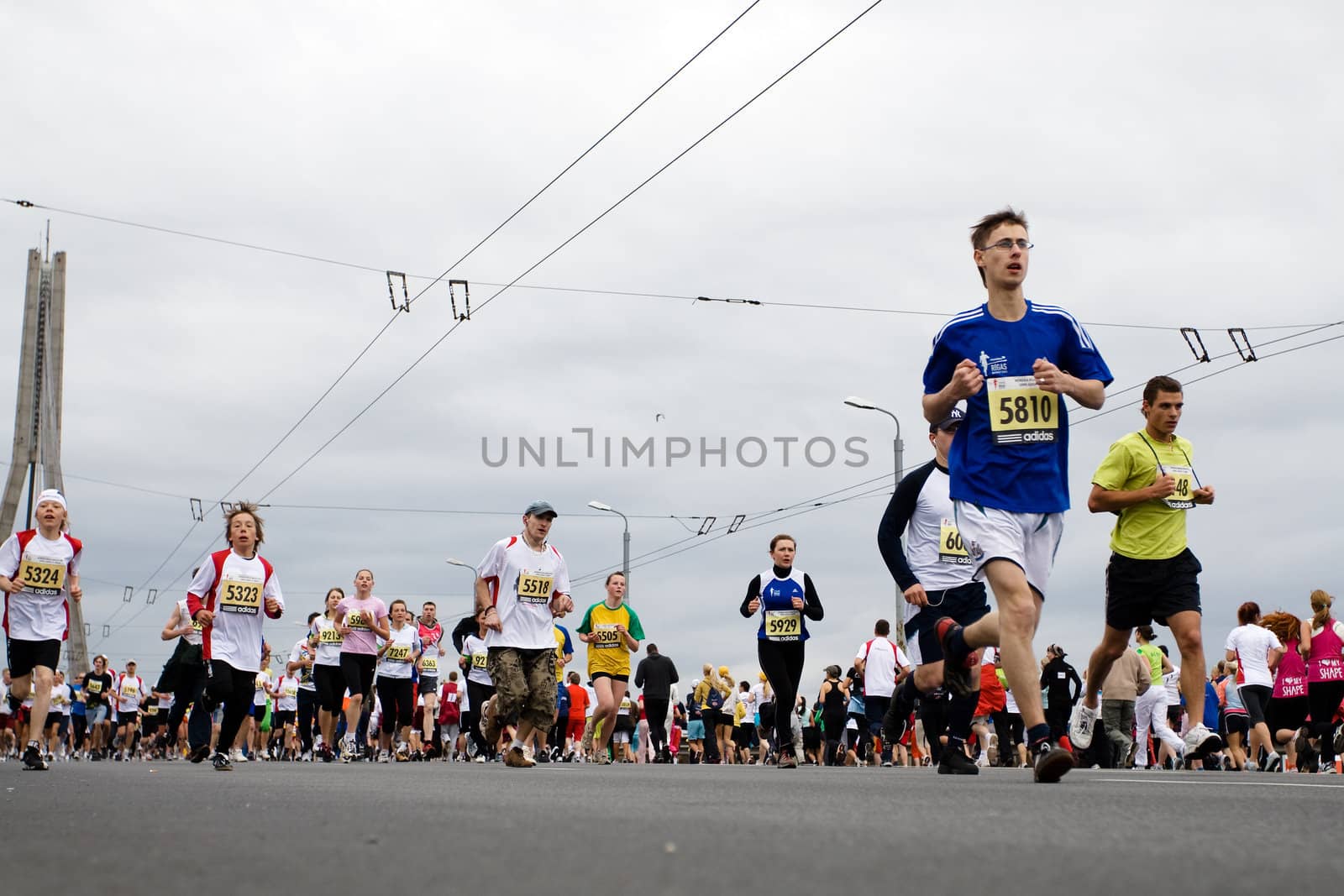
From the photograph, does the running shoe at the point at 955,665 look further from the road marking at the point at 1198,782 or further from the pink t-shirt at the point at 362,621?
the pink t-shirt at the point at 362,621

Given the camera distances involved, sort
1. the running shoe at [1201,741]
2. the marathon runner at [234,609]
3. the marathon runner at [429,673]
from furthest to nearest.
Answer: the marathon runner at [429,673]
the marathon runner at [234,609]
the running shoe at [1201,741]

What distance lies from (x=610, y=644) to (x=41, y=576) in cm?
731

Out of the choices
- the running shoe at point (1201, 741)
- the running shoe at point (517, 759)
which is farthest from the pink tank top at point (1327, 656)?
the running shoe at point (517, 759)

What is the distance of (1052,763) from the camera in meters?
6.93

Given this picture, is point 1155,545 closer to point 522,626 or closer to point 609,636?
point 522,626

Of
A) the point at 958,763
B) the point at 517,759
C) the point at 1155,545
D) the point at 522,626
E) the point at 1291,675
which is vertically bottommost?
the point at 517,759

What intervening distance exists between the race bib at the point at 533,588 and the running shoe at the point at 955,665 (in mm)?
4861

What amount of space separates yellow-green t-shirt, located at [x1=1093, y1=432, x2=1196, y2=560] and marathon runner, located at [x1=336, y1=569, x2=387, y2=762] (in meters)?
10.0

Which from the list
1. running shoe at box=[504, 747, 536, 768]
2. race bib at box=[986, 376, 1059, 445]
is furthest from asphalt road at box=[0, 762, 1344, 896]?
running shoe at box=[504, 747, 536, 768]

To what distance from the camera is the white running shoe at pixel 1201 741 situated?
29.3 feet

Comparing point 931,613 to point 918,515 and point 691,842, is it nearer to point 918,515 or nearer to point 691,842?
point 918,515

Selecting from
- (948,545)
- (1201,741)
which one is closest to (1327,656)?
(948,545)

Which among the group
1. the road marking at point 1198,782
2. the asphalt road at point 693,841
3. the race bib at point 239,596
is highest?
the race bib at point 239,596

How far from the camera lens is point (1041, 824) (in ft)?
14.1
